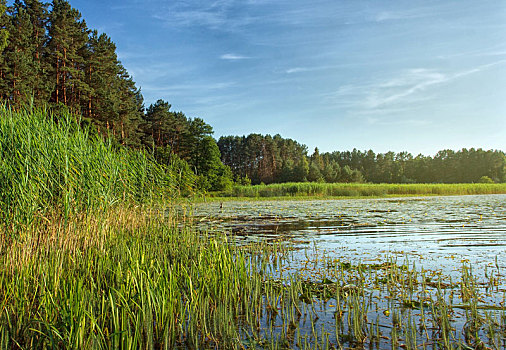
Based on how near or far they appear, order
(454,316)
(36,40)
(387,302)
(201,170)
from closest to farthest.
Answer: (454,316) < (387,302) < (36,40) < (201,170)

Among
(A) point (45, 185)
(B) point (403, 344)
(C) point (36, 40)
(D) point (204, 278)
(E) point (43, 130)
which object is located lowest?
(B) point (403, 344)

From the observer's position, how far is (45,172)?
4668 mm

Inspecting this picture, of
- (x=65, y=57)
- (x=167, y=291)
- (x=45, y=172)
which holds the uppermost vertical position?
(x=65, y=57)

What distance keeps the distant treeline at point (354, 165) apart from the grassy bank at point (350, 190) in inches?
1141

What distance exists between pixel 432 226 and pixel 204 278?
866 cm

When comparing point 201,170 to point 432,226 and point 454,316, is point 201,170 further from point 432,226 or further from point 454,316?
point 454,316

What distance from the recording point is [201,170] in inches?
1590

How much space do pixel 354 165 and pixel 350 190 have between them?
65275mm

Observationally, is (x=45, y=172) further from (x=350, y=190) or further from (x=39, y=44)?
(x=350, y=190)

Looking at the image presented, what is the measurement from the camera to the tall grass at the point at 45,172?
444cm

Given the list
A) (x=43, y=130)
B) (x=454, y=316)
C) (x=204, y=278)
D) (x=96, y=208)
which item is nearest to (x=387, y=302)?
(x=454, y=316)

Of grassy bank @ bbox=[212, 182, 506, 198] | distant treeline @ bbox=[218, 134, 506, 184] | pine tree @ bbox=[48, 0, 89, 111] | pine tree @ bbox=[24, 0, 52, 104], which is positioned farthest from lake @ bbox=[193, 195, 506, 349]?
distant treeline @ bbox=[218, 134, 506, 184]

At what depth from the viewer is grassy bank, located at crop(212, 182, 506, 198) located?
29359 mm

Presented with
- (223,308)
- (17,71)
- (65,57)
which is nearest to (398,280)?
(223,308)
